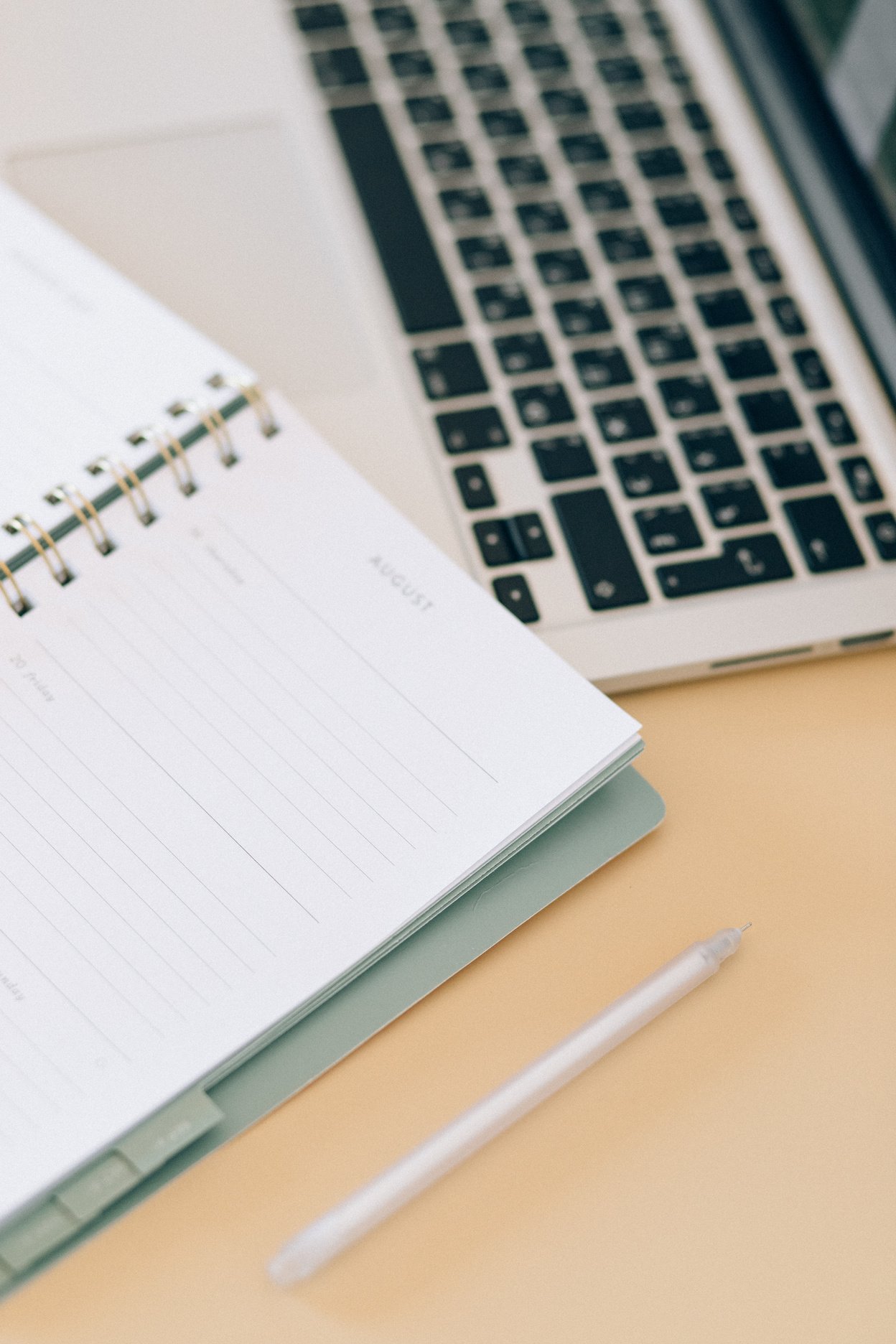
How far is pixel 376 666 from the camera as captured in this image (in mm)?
427

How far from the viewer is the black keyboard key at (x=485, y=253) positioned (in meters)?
0.56

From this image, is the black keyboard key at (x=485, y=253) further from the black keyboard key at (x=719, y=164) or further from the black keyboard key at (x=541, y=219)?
the black keyboard key at (x=719, y=164)

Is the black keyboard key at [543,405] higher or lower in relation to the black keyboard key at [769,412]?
higher

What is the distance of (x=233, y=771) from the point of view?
1.33 ft

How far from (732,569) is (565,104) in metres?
0.30

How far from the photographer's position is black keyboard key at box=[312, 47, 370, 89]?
0.61 metres

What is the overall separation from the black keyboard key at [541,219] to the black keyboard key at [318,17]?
16 cm

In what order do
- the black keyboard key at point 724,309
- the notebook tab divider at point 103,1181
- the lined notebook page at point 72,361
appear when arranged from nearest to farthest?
1. the notebook tab divider at point 103,1181
2. the lined notebook page at point 72,361
3. the black keyboard key at point 724,309

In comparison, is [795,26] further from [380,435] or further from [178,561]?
[178,561]

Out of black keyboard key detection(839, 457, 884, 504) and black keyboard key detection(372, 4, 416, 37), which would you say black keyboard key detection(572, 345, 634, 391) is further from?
black keyboard key detection(372, 4, 416, 37)

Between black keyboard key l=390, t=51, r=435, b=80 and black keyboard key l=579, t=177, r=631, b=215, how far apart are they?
0.36 feet

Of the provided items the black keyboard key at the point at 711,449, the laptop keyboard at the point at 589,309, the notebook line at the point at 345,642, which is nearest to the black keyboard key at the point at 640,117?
the laptop keyboard at the point at 589,309

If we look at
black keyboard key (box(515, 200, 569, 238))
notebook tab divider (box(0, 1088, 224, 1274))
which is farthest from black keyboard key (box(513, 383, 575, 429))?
notebook tab divider (box(0, 1088, 224, 1274))

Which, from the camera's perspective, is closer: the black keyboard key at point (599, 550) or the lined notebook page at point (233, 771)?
the lined notebook page at point (233, 771)
